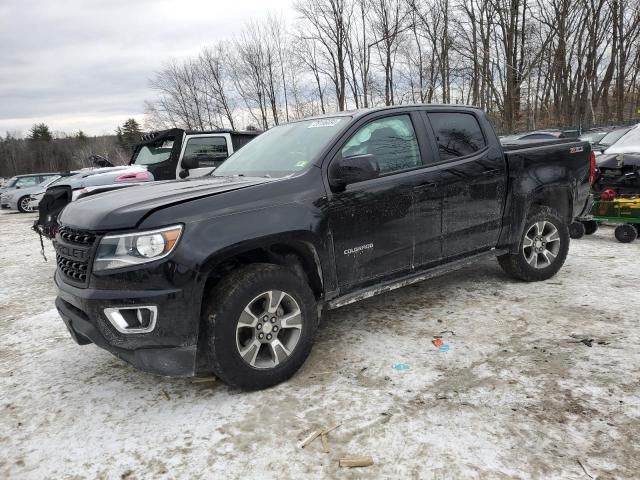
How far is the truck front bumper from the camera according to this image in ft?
8.57

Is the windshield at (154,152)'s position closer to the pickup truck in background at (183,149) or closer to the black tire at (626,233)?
the pickup truck in background at (183,149)

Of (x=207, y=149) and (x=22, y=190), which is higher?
(x=207, y=149)

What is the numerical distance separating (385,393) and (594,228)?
6153 mm

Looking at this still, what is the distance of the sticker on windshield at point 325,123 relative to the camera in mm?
3695

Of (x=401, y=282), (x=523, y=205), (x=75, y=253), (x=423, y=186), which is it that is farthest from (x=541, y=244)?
(x=75, y=253)

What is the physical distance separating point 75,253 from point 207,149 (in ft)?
23.1

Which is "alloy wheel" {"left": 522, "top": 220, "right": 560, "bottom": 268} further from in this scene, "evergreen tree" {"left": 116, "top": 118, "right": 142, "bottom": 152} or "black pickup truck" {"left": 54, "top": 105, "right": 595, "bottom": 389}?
"evergreen tree" {"left": 116, "top": 118, "right": 142, "bottom": 152}

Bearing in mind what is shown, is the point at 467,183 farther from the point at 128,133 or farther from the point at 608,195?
the point at 128,133

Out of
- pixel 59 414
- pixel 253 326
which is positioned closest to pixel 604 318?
pixel 253 326

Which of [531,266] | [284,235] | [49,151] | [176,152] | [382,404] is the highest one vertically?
[49,151]

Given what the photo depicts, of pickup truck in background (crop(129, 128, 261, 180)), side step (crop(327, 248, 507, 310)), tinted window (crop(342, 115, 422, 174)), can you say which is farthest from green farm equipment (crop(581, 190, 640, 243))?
pickup truck in background (crop(129, 128, 261, 180))

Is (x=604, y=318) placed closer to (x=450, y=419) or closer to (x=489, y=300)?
(x=489, y=300)

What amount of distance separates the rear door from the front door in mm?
346

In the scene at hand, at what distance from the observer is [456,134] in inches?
167
